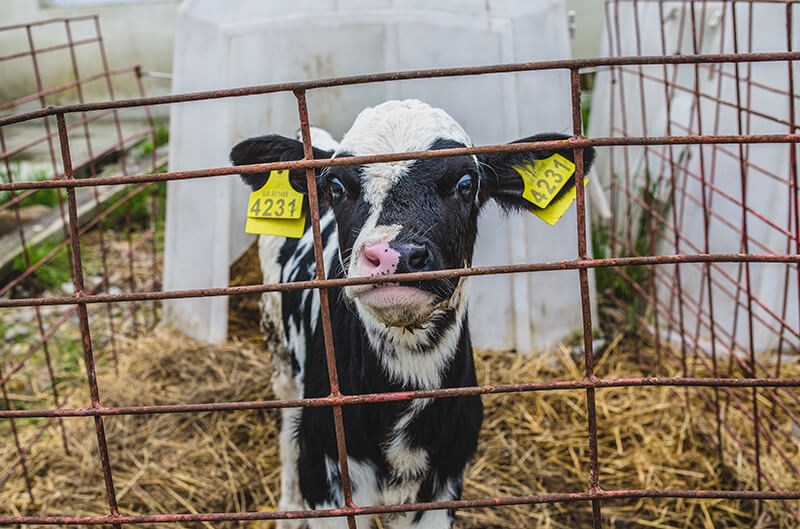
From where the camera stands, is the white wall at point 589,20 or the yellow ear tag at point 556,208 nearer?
the yellow ear tag at point 556,208

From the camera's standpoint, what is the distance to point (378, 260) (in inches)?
67.5

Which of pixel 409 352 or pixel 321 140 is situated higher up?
pixel 321 140

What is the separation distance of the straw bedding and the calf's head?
138cm

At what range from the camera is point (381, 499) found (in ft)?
7.48

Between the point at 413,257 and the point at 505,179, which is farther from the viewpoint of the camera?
the point at 505,179

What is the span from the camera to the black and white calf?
197 cm

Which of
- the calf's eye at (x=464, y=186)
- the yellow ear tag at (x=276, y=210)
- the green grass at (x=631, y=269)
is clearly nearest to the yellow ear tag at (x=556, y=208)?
the calf's eye at (x=464, y=186)

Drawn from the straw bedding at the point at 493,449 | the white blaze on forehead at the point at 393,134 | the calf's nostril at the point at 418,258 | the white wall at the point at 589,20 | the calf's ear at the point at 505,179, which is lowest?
the straw bedding at the point at 493,449

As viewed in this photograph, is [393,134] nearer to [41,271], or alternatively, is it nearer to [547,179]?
[547,179]

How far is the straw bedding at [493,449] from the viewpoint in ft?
9.83

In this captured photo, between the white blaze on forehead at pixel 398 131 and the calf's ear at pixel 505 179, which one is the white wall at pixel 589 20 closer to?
the white blaze on forehead at pixel 398 131

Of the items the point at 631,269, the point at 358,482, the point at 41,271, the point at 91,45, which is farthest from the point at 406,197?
the point at 91,45

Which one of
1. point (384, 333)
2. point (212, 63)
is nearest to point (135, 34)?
point (212, 63)

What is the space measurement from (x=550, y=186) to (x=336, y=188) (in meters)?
0.61
